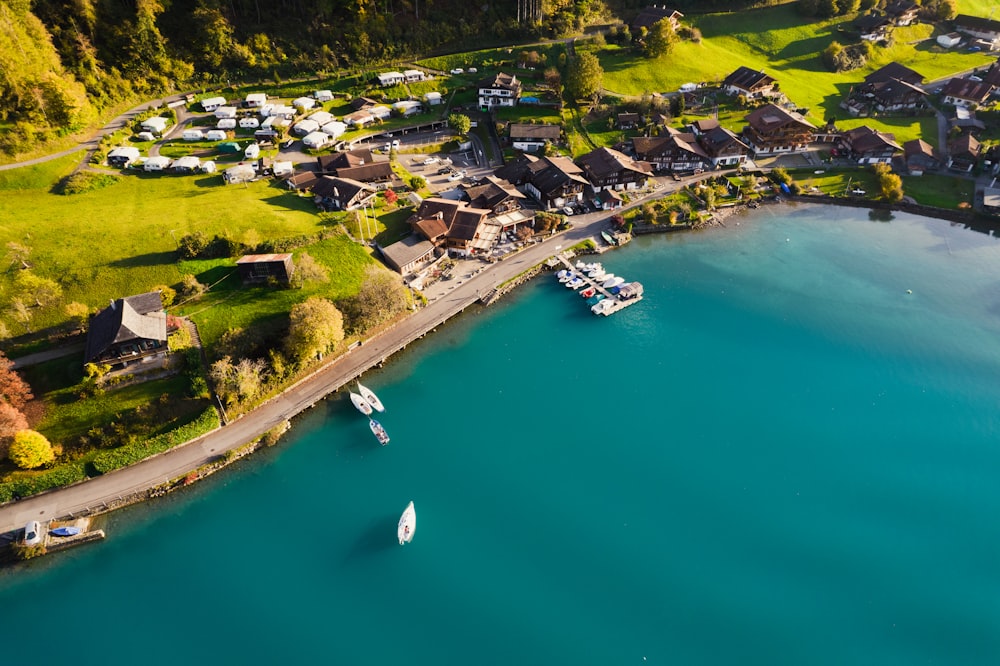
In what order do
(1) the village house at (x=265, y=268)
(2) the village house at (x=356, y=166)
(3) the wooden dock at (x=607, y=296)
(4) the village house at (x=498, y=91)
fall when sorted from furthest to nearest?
(4) the village house at (x=498, y=91) < (2) the village house at (x=356, y=166) < (3) the wooden dock at (x=607, y=296) < (1) the village house at (x=265, y=268)

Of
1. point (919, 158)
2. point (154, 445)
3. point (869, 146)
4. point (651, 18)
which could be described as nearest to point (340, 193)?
point (154, 445)

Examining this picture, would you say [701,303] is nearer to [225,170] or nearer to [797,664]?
[797,664]

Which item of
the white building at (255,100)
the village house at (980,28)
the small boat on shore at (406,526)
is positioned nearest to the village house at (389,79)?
the white building at (255,100)

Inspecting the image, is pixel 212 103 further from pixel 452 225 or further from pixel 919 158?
pixel 919 158

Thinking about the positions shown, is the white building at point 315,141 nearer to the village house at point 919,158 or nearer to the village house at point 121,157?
the village house at point 121,157

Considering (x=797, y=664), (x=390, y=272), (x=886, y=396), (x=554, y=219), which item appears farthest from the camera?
(x=554, y=219)

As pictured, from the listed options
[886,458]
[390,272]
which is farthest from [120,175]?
[886,458]

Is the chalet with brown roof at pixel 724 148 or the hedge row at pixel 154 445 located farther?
the chalet with brown roof at pixel 724 148
